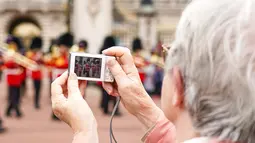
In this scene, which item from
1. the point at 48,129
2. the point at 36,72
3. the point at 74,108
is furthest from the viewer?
the point at 36,72

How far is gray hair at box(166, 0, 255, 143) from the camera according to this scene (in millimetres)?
1307

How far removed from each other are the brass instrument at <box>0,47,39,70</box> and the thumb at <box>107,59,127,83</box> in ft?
29.4

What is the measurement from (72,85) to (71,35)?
1085 centimetres

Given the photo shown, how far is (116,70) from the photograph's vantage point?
197 centimetres

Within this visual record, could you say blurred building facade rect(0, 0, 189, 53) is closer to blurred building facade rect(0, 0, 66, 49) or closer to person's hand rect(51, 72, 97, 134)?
blurred building facade rect(0, 0, 66, 49)

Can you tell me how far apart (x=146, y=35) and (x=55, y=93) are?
102ft

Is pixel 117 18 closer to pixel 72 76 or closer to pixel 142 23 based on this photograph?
pixel 142 23

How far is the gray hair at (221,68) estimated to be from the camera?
4.29ft

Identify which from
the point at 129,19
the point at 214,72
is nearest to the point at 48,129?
the point at 214,72

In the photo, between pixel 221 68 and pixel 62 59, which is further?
pixel 62 59

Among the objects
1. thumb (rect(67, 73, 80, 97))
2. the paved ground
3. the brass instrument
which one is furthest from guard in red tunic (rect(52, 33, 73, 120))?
thumb (rect(67, 73, 80, 97))

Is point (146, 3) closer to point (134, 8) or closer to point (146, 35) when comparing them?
point (146, 35)

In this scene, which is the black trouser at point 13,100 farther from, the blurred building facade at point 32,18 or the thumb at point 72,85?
the blurred building facade at point 32,18

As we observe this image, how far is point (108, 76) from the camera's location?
196 cm
